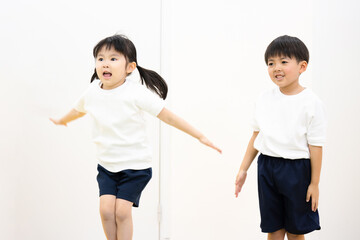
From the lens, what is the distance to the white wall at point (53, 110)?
1823 mm

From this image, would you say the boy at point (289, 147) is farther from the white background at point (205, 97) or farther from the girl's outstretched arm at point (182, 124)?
the white background at point (205, 97)

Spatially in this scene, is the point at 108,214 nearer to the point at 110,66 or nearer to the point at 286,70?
the point at 110,66

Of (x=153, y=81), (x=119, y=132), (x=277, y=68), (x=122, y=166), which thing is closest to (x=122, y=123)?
(x=119, y=132)

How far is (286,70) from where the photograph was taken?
158 cm

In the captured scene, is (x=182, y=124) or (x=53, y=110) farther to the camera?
(x=53, y=110)

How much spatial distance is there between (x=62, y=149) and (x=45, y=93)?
0.95 feet

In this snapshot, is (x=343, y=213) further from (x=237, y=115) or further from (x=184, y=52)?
(x=184, y=52)

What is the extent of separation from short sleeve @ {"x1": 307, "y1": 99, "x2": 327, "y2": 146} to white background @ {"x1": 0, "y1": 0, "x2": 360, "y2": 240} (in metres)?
0.81

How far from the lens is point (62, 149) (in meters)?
2.09

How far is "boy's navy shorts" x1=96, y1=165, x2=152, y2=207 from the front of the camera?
60.7 inches

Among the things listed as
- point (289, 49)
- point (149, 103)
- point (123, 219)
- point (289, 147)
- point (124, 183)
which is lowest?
point (123, 219)

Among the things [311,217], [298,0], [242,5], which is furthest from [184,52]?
[311,217]

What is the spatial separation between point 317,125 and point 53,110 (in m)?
1.22

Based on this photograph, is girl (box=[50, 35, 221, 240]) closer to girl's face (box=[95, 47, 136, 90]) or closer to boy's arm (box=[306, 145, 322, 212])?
girl's face (box=[95, 47, 136, 90])
